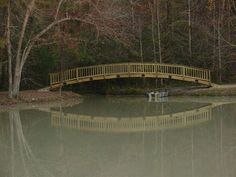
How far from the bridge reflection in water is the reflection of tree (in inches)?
61.6

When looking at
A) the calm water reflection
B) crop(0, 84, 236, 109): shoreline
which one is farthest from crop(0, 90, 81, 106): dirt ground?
the calm water reflection

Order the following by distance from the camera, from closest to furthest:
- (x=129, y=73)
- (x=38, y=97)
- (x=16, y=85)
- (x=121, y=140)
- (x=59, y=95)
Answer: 1. (x=121, y=140)
2. (x=16, y=85)
3. (x=38, y=97)
4. (x=59, y=95)
5. (x=129, y=73)

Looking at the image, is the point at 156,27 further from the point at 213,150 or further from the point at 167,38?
the point at 213,150

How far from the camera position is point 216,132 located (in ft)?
49.4

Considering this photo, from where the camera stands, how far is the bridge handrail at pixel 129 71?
26.6 m

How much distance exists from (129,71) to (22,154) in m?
14.4

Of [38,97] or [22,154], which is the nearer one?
[22,154]

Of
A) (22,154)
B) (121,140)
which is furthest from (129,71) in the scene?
(22,154)

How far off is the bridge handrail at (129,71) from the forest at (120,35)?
2.41 ft

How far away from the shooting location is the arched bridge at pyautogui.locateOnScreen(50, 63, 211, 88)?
26.5 m

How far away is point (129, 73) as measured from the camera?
26688mm

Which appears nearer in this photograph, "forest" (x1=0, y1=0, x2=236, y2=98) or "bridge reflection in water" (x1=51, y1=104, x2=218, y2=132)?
"bridge reflection in water" (x1=51, y1=104, x2=218, y2=132)

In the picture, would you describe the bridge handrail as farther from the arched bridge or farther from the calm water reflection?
the calm water reflection

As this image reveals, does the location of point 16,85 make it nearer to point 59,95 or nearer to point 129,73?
point 59,95
